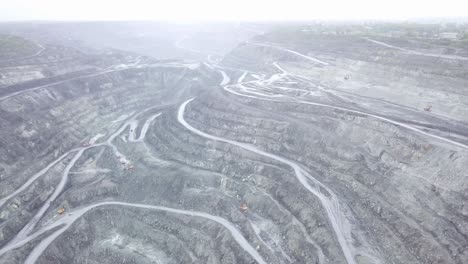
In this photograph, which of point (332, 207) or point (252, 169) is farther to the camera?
point (252, 169)

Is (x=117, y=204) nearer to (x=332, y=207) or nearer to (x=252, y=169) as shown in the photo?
(x=252, y=169)

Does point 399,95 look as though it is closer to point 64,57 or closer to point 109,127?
point 109,127

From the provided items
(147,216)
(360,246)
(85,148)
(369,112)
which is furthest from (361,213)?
(85,148)

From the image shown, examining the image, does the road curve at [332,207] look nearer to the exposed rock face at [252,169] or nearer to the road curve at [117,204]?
the exposed rock face at [252,169]

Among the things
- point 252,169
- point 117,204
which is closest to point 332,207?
point 252,169

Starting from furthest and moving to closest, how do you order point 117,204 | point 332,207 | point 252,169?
1. point 252,169
2. point 117,204
3. point 332,207

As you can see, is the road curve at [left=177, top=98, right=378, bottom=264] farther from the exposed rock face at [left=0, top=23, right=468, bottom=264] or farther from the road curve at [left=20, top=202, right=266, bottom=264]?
the road curve at [left=20, top=202, right=266, bottom=264]

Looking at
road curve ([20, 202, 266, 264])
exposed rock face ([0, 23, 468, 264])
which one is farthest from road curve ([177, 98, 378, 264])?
road curve ([20, 202, 266, 264])

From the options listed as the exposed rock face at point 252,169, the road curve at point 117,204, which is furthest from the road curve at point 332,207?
the road curve at point 117,204
